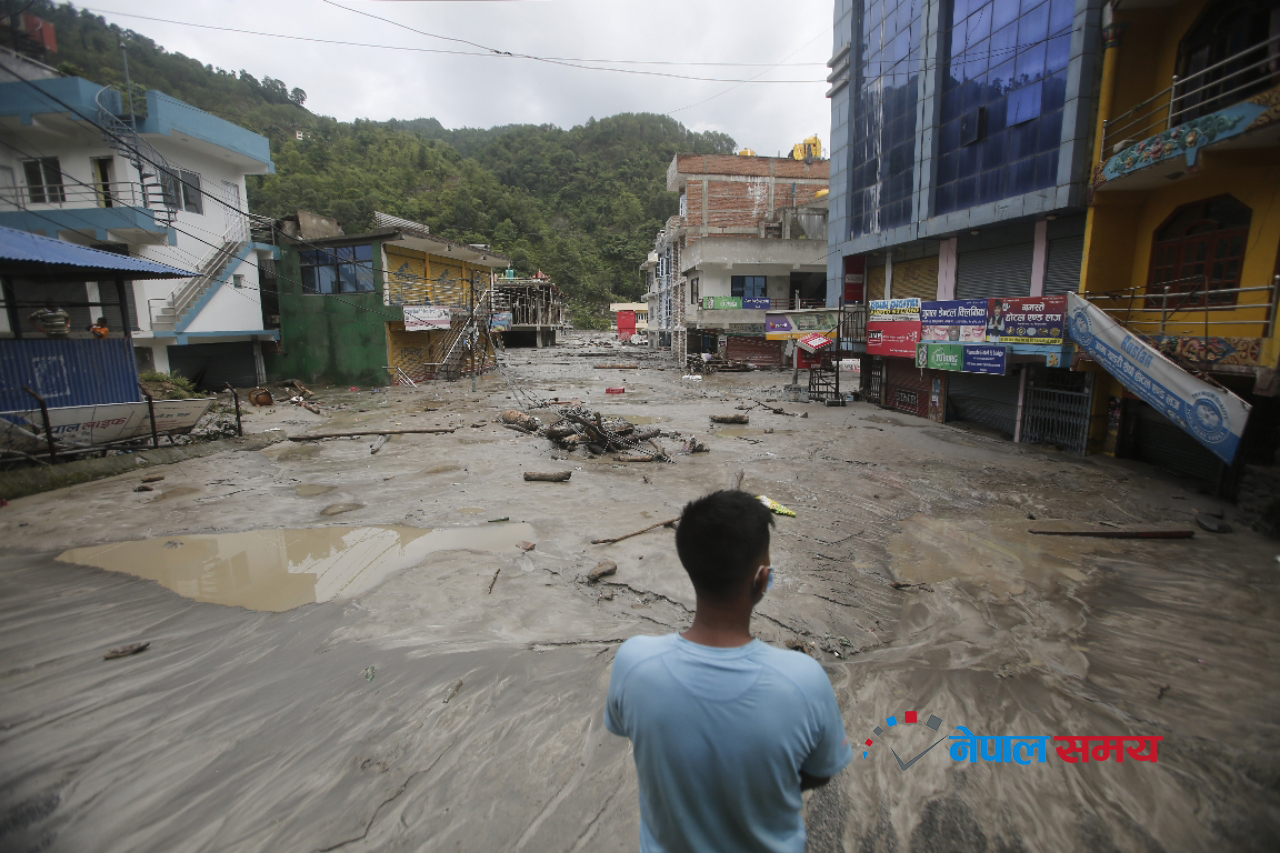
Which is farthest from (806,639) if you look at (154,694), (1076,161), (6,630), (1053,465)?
(1076,161)

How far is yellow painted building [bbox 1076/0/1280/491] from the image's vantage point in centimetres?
968

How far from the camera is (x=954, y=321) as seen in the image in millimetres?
17031

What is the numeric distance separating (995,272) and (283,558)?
18927mm

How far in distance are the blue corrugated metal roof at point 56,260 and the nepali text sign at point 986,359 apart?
66.0 feet

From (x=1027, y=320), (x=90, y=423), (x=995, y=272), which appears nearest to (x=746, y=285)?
(x=995, y=272)

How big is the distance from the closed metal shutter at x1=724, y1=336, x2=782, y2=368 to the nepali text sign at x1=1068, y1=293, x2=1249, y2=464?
26.4 metres

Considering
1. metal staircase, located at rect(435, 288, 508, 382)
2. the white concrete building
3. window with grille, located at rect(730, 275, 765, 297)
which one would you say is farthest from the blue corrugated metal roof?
window with grille, located at rect(730, 275, 765, 297)

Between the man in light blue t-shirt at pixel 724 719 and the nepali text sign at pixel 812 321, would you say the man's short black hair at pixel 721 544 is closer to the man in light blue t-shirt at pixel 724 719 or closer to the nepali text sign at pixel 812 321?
the man in light blue t-shirt at pixel 724 719

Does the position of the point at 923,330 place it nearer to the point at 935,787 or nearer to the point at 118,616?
the point at 935,787

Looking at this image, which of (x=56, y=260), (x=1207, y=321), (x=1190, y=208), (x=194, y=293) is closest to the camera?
(x=1207, y=321)

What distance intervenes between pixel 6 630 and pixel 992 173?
21.0m

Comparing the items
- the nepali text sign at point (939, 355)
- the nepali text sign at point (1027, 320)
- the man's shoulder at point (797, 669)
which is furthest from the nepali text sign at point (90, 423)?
the nepali text sign at point (1027, 320)

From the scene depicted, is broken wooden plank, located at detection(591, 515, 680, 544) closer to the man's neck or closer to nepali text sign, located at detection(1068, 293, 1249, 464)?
the man's neck

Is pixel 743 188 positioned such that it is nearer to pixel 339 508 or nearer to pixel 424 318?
pixel 424 318
